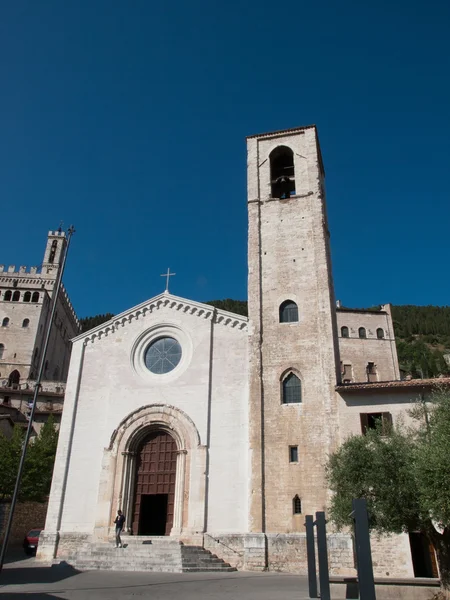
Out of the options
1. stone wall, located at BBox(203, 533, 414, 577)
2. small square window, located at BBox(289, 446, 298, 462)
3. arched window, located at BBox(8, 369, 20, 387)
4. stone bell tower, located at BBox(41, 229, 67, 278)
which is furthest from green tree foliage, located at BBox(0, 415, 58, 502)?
stone bell tower, located at BBox(41, 229, 67, 278)

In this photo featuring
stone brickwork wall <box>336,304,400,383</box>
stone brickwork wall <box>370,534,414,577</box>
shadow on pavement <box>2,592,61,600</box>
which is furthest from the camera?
stone brickwork wall <box>336,304,400,383</box>

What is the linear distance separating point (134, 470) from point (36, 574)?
7.39 m

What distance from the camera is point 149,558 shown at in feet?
65.5

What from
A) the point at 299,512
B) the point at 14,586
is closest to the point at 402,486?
the point at 299,512

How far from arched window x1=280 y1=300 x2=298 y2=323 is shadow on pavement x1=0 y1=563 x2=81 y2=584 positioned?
47.0 feet

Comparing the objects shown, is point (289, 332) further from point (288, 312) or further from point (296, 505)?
point (296, 505)

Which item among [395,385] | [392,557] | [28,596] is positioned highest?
[395,385]

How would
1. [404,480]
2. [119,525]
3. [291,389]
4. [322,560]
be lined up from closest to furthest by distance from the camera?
1. [322,560]
2. [404,480]
3. [119,525]
4. [291,389]

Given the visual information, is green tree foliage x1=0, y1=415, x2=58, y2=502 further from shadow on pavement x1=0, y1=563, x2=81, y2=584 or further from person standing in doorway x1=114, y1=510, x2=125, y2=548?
shadow on pavement x1=0, y1=563, x2=81, y2=584

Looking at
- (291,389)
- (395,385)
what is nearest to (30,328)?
(291,389)

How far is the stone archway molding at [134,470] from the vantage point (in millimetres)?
22312

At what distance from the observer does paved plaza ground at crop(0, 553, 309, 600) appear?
13.3 metres

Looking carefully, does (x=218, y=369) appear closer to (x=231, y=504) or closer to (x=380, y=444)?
(x=231, y=504)

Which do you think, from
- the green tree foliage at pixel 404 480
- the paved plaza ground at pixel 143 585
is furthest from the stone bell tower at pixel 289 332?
the green tree foliage at pixel 404 480
